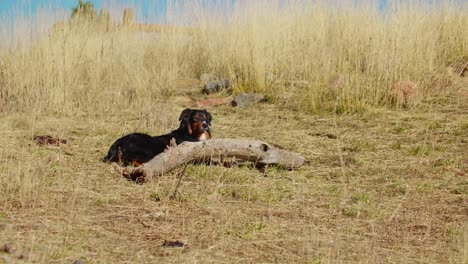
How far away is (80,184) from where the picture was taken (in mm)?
5211

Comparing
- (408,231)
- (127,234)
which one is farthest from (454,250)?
(127,234)

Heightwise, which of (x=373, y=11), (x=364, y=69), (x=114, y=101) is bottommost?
(x=114, y=101)

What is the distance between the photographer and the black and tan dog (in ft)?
19.4

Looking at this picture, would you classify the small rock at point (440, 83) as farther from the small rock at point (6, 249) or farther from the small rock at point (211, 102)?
the small rock at point (6, 249)

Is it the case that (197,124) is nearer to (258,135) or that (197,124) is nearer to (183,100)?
(258,135)

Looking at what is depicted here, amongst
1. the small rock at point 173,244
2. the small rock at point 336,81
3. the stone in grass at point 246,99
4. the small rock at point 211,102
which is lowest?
the small rock at point 211,102

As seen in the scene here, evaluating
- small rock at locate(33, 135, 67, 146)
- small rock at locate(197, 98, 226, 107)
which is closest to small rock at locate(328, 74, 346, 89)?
small rock at locate(197, 98, 226, 107)

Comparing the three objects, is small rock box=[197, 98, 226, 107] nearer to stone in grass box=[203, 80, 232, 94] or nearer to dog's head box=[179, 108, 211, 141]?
stone in grass box=[203, 80, 232, 94]

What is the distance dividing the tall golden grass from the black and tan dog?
10.1ft

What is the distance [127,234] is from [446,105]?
605cm

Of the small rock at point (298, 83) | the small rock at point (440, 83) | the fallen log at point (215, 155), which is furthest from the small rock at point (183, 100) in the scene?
the fallen log at point (215, 155)

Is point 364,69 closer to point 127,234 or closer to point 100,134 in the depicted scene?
point 100,134

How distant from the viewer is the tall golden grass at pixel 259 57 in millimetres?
9227

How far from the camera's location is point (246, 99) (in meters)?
9.82
